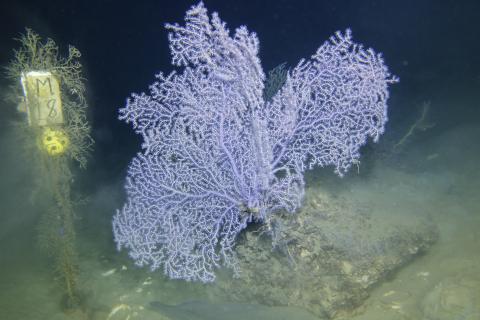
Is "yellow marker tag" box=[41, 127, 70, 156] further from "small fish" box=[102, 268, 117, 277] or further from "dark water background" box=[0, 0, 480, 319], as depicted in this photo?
"small fish" box=[102, 268, 117, 277]

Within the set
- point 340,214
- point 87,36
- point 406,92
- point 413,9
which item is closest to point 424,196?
point 340,214

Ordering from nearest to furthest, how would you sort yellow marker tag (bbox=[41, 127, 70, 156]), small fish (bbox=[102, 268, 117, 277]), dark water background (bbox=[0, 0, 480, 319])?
yellow marker tag (bbox=[41, 127, 70, 156]), small fish (bbox=[102, 268, 117, 277]), dark water background (bbox=[0, 0, 480, 319])

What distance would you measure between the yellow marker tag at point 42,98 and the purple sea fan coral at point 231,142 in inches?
35.6

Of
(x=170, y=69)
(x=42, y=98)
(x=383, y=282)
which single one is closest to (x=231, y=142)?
(x=42, y=98)

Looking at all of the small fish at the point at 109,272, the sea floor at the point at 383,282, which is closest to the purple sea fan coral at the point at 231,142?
the sea floor at the point at 383,282

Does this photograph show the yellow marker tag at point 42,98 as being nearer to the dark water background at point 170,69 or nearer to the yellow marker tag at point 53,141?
the yellow marker tag at point 53,141

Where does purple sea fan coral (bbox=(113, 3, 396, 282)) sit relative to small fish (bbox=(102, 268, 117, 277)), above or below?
above

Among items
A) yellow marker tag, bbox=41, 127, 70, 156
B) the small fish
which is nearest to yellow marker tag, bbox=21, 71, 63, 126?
yellow marker tag, bbox=41, 127, 70, 156

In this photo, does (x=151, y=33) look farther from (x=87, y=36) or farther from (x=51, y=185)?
(x=51, y=185)

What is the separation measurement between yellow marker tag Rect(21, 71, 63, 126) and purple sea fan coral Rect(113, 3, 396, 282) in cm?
90

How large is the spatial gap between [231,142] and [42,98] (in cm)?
262

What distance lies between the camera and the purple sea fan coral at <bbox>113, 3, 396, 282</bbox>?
4184mm

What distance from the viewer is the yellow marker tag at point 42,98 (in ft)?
12.7

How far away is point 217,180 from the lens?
4387 mm
